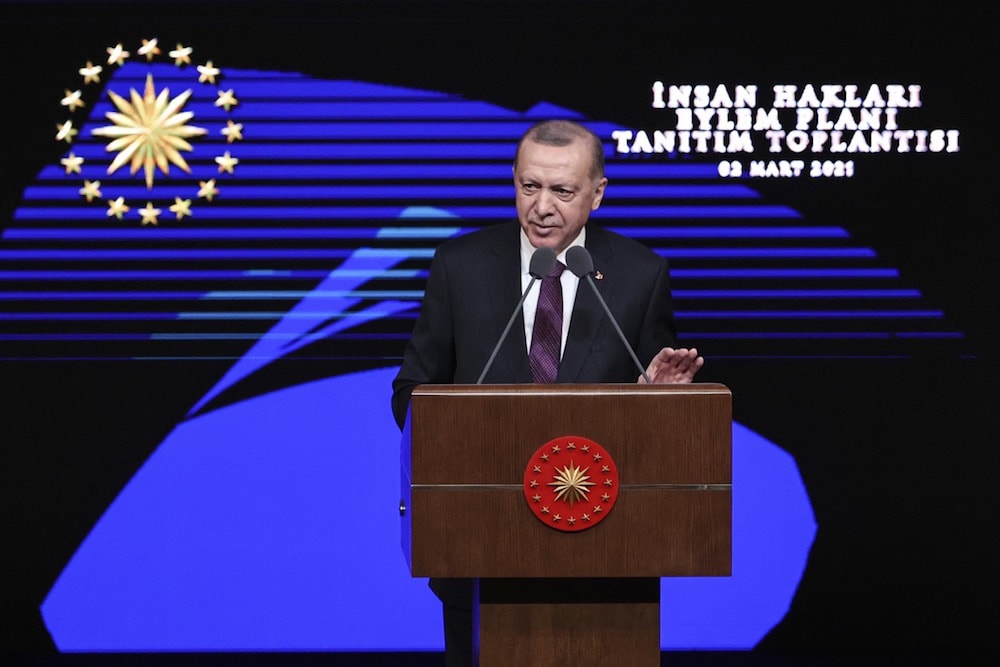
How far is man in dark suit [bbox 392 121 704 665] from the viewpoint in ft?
9.50

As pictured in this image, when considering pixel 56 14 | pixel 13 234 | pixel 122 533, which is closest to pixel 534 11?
pixel 56 14

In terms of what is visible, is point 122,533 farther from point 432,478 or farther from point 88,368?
point 432,478

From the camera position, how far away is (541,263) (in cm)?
267

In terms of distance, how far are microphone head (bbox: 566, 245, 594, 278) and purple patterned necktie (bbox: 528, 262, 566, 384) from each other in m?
0.24

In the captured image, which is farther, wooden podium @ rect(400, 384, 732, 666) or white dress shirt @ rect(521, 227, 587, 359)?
white dress shirt @ rect(521, 227, 587, 359)

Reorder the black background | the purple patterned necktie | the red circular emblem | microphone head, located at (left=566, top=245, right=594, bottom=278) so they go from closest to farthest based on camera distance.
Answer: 1. the red circular emblem
2. microphone head, located at (left=566, top=245, right=594, bottom=278)
3. the purple patterned necktie
4. the black background

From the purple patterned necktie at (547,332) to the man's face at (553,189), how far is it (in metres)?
0.08

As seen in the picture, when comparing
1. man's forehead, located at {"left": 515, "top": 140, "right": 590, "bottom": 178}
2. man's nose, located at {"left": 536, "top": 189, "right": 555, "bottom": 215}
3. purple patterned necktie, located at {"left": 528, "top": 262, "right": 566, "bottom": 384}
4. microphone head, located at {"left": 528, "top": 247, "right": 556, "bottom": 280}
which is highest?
man's forehead, located at {"left": 515, "top": 140, "right": 590, "bottom": 178}

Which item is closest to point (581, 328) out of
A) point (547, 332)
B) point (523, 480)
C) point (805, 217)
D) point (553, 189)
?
point (547, 332)

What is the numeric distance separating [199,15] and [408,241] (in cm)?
111

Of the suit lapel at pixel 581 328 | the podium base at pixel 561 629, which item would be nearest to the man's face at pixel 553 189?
the suit lapel at pixel 581 328

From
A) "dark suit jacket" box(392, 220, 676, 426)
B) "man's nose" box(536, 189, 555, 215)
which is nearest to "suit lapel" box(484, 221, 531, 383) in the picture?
"dark suit jacket" box(392, 220, 676, 426)

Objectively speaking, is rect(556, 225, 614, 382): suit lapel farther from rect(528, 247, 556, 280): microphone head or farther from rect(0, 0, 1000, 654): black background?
rect(0, 0, 1000, 654): black background

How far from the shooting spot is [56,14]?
5176 millimetres
